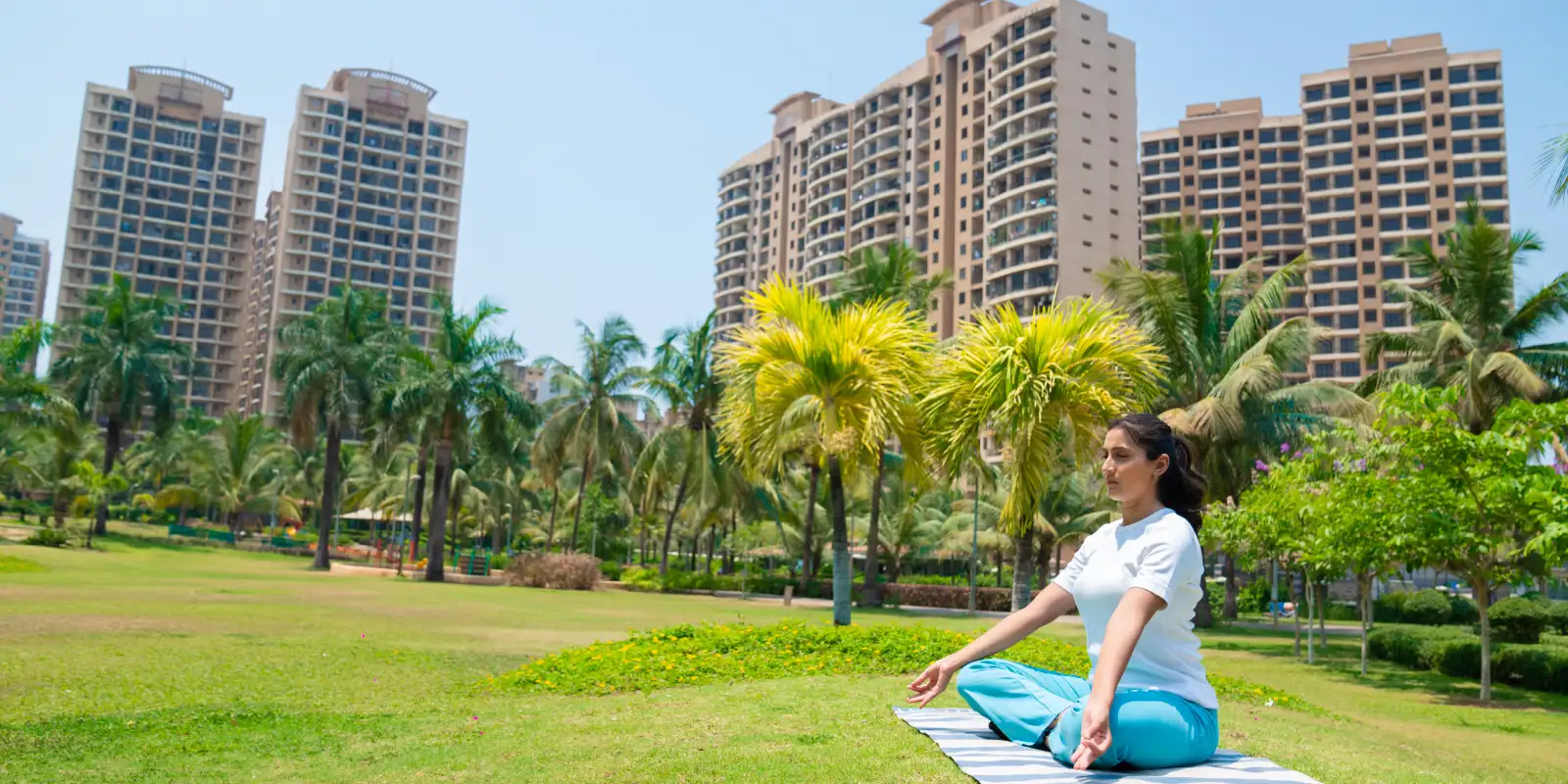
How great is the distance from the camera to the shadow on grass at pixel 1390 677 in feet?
54.3

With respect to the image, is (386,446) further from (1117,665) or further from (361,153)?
(361,153)

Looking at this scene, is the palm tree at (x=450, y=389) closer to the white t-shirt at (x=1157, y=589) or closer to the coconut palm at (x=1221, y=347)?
the coconut palm at (x=1221, y=347)

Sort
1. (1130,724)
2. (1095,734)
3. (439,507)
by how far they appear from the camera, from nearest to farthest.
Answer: (1095,734) → (1130,724) → (439,507)

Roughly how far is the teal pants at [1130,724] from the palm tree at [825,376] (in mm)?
10124

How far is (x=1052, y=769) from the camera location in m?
4.25

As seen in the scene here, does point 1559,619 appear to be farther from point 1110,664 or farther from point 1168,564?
point 1110,664

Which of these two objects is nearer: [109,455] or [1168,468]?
[1168,468]

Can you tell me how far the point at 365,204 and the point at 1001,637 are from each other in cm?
13825

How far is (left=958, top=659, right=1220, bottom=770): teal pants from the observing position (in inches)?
163

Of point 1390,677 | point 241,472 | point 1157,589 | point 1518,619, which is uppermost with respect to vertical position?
point 241,472

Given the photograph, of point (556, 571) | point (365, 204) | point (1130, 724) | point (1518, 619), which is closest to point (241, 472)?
point (556, 571)

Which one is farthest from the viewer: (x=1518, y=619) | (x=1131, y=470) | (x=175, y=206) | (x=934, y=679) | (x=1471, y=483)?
(x=175, y=206)

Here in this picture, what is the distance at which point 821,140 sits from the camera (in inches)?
4205

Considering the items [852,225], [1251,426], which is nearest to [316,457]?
[852,225]
